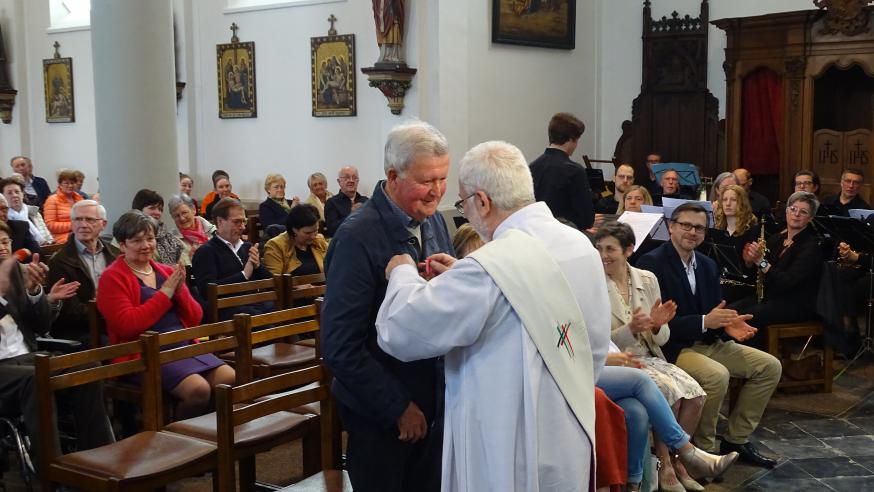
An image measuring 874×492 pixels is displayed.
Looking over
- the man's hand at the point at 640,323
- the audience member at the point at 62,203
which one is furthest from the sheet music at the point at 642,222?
the audience member at the point at 62,203

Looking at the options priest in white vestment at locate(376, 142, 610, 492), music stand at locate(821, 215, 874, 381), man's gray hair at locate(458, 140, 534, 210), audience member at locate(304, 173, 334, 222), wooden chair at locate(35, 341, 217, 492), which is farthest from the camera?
audience member at locate(304, 173, 334, 222)

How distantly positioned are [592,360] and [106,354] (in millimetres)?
1950

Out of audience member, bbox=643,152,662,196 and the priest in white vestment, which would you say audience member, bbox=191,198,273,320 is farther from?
audience member, bbox=643,152,662,196

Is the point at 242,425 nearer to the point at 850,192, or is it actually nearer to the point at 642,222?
the point at 642,222

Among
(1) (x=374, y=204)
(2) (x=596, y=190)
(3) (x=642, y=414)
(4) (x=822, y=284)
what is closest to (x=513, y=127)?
(2) (x=596, y=190)

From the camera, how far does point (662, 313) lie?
427 cm

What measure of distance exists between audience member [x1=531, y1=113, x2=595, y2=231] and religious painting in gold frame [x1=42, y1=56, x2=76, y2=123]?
9.75m

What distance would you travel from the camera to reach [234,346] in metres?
4.18

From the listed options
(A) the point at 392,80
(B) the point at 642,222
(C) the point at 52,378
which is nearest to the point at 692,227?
(B) the point at 642,222

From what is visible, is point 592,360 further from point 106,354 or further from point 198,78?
point 198,78

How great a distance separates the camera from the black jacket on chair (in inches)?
249

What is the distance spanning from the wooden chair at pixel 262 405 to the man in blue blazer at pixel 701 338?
7.06ft

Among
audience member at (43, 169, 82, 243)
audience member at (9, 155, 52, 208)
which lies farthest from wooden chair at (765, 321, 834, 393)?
audience member at (9, 155, 52, 208)

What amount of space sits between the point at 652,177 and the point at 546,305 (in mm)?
9662
